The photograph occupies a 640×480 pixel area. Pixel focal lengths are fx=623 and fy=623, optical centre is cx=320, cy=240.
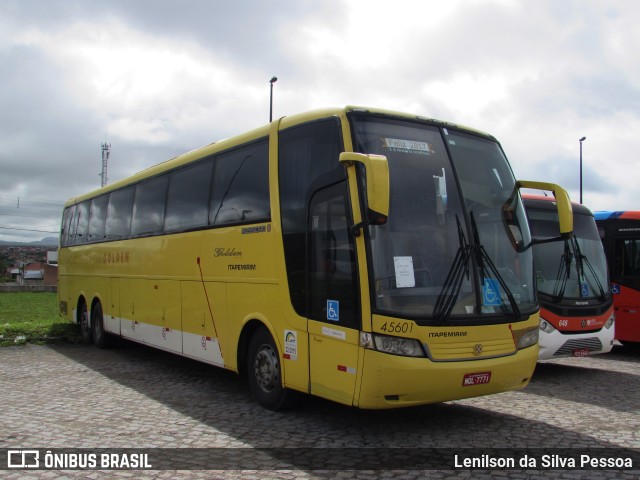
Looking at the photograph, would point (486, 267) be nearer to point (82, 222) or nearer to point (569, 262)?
point (569, 262)

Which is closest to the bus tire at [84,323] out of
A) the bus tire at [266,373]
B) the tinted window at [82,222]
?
→ the tinted window at [82,222]

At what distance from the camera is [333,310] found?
647 centimetres

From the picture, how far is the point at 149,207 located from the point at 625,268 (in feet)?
33.4

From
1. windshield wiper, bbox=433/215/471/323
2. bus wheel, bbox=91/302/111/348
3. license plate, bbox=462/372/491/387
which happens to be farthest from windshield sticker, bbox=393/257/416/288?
bus wheel, bbox=91/302/111/348

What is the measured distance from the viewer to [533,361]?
6906 mm

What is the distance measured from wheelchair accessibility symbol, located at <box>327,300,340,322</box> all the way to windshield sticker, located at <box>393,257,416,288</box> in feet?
2.38

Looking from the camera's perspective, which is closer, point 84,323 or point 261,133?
point 261,133

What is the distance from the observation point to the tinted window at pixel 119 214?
12.5m

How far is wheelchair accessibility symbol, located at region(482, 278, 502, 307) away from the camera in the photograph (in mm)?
6449

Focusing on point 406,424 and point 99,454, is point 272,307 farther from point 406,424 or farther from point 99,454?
point 99,454

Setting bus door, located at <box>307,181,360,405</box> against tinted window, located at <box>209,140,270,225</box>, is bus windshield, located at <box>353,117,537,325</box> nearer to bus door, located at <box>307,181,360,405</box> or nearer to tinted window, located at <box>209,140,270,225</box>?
bus door, located at <box>307,181,360,405</box>

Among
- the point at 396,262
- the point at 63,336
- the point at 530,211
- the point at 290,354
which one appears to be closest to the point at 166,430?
the point at 290,354

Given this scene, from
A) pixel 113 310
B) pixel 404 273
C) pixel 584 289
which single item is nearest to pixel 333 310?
pixel 404 273

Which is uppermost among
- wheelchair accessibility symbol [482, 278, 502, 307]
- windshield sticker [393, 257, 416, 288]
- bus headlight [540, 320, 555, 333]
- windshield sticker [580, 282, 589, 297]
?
windshield sticker [393, 257, 416, 288]
